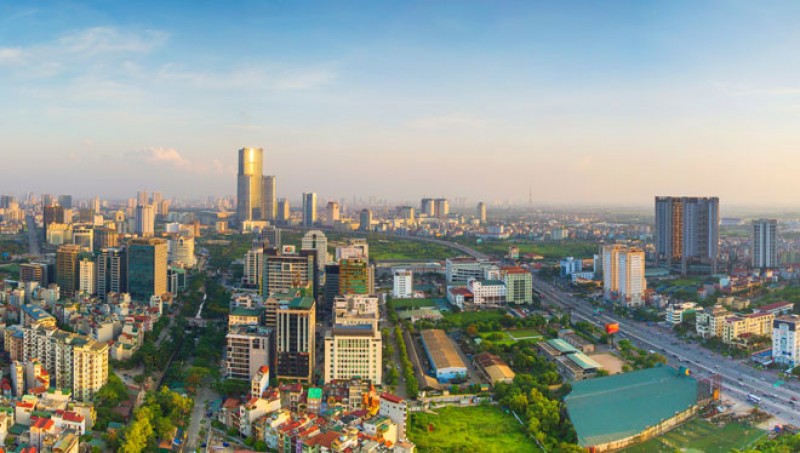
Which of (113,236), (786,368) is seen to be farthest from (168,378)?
(113,236)

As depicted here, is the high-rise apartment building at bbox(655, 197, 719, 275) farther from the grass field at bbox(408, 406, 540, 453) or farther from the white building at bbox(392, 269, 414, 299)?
the grass field at bbox(408, 406, 540, 453)

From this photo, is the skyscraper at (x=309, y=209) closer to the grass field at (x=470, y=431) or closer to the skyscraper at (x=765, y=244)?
the skyscraper at (x=765, y=244)

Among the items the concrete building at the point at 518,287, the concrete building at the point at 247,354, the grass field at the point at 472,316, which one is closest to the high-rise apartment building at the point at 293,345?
the concrete building at the point at 247,354

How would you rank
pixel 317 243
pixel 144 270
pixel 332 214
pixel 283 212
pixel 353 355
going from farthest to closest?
1. pixel 283 212
2. pixel 332 214
3. pixel 317 243
4. pixel 144 270
5. pixel 353 355

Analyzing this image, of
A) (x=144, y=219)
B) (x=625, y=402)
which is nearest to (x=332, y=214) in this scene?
(x=144, y=219)

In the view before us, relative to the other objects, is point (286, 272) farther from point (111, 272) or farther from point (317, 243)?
point (111, 272)

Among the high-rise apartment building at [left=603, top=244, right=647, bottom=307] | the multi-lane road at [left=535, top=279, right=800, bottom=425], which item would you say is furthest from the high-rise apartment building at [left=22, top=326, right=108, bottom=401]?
the high-rise apartment building at [left=603, top=244, right=647, bottom=307]
